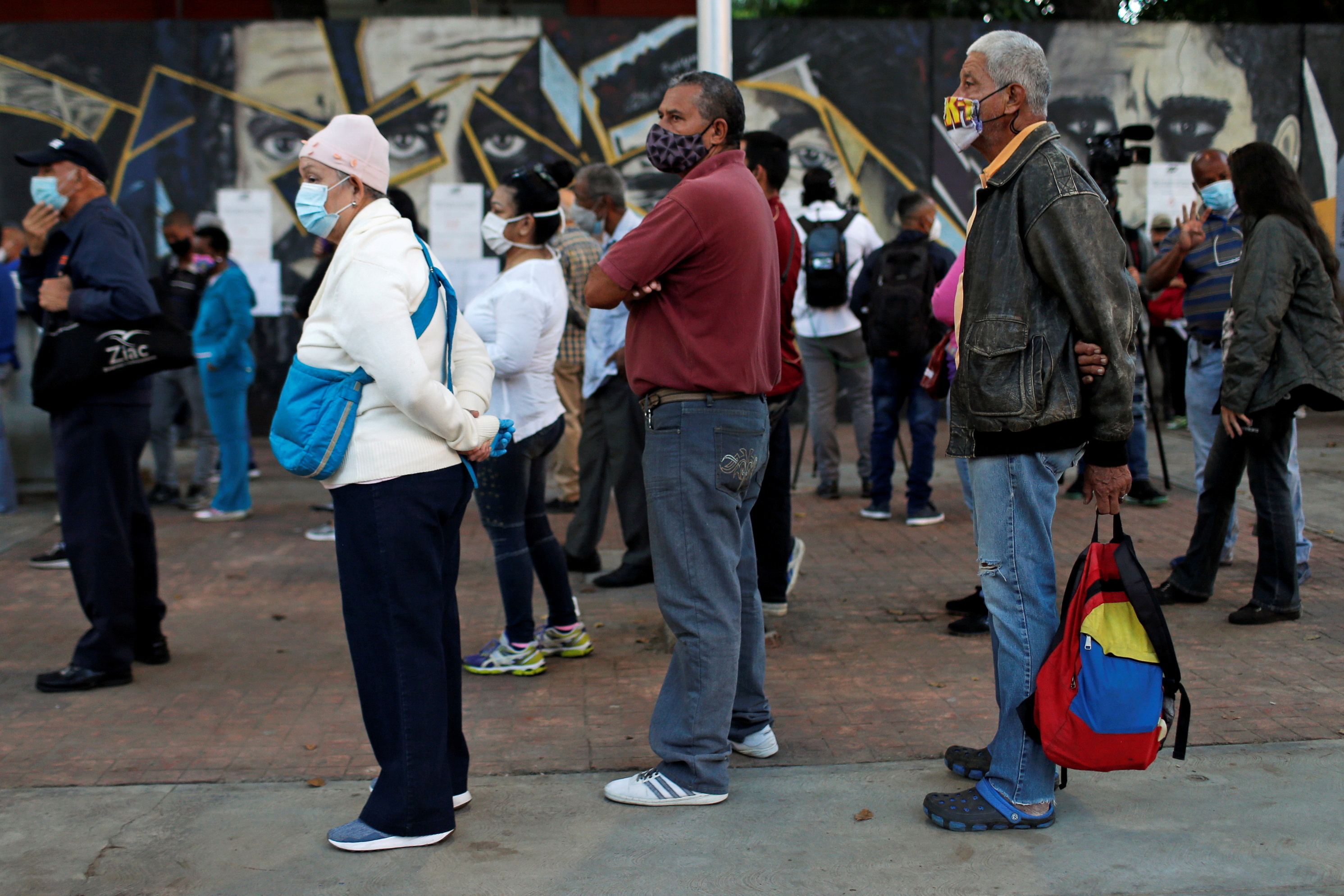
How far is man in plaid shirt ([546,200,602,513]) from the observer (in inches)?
293

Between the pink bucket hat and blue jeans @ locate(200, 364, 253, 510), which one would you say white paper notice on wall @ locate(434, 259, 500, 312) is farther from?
the pink bucket hat

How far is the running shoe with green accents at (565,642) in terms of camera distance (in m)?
5.45

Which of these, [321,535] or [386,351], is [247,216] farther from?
[386,351]

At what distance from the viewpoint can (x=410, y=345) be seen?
3.35 meters

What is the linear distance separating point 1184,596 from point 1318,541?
1.82m

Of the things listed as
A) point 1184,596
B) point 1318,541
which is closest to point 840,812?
point 1184,596

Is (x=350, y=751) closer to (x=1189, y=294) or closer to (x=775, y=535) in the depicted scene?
(x=775, y=535)

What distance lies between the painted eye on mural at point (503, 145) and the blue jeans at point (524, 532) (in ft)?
27.0

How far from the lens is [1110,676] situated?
3.37 metres

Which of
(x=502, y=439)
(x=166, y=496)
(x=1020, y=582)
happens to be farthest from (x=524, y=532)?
(x=166, y=496)

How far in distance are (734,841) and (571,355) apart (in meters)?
5.03

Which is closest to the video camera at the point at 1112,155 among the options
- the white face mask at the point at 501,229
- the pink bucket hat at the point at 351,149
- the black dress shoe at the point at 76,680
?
the white face mask at the point at 501,229

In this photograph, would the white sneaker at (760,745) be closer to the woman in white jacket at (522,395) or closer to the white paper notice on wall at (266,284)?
the woman in white jacket at (522,395)

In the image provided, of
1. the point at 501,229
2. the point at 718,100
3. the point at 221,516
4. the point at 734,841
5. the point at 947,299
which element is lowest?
the point at 221,516
